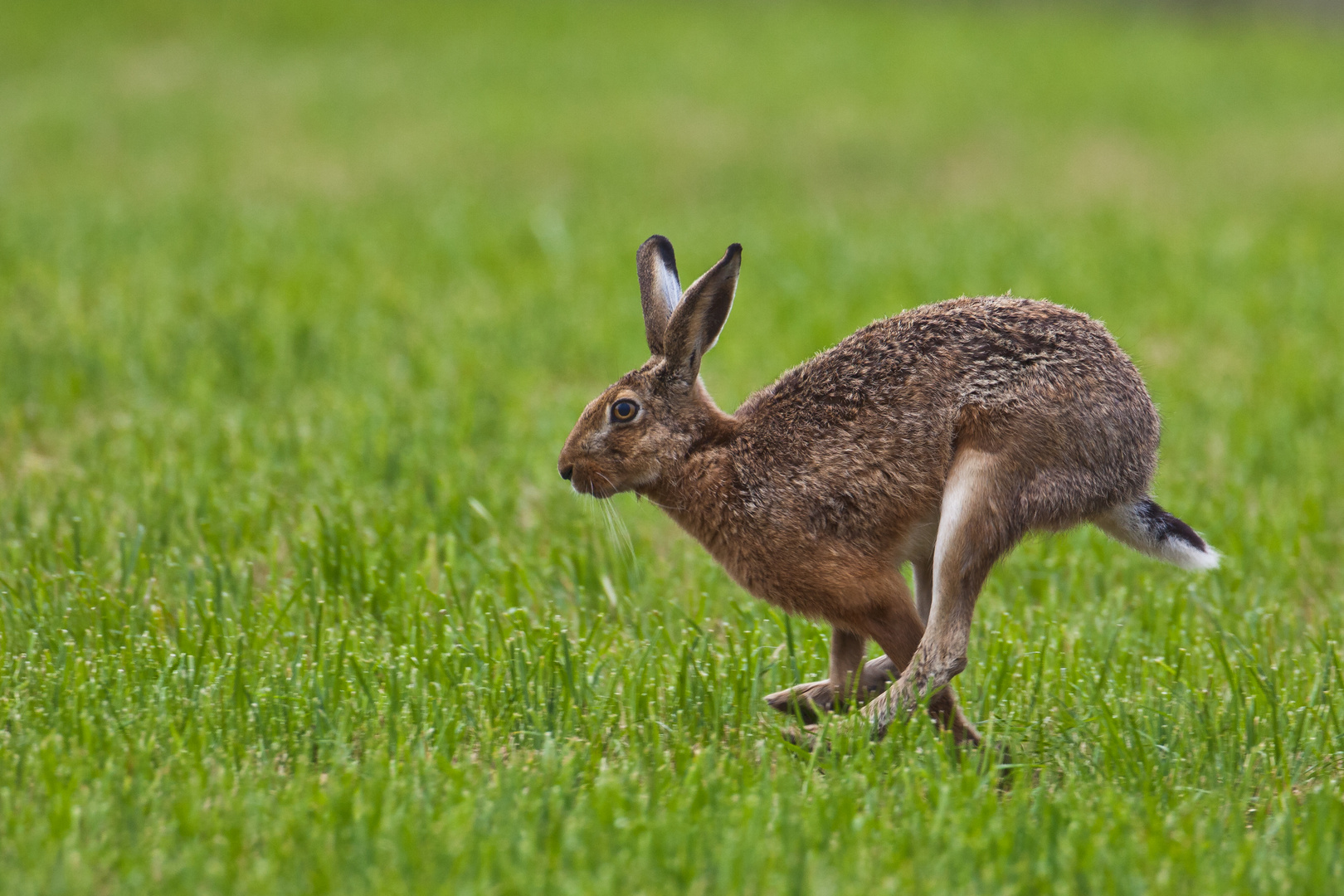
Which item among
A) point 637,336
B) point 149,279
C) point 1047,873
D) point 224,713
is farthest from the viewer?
point 149,279

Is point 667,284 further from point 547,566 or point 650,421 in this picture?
point 547,566

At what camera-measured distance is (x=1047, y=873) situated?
3111 mm

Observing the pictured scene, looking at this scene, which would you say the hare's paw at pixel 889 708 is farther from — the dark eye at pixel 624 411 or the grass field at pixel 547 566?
the dark eye at pixel 624 411

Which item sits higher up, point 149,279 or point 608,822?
point 149,279

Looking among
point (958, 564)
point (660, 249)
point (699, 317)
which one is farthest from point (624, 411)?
point (958, 564)

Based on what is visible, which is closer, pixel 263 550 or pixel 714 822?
pixel 714 822

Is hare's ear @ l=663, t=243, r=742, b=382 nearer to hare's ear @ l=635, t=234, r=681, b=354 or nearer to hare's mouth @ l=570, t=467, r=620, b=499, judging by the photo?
hare's ear @ l=635, t=234, r=681, b=354

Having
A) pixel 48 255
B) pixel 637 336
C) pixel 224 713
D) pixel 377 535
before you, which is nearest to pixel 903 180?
pixel 637 336

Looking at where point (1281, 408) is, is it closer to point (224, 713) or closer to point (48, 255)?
point (224, 713)

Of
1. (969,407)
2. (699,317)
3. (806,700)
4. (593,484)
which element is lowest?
(806,700)

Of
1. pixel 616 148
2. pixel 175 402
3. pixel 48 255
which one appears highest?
pixel 616 148

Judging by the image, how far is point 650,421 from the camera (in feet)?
14.1

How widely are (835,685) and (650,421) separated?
95 cm

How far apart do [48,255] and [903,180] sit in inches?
380
